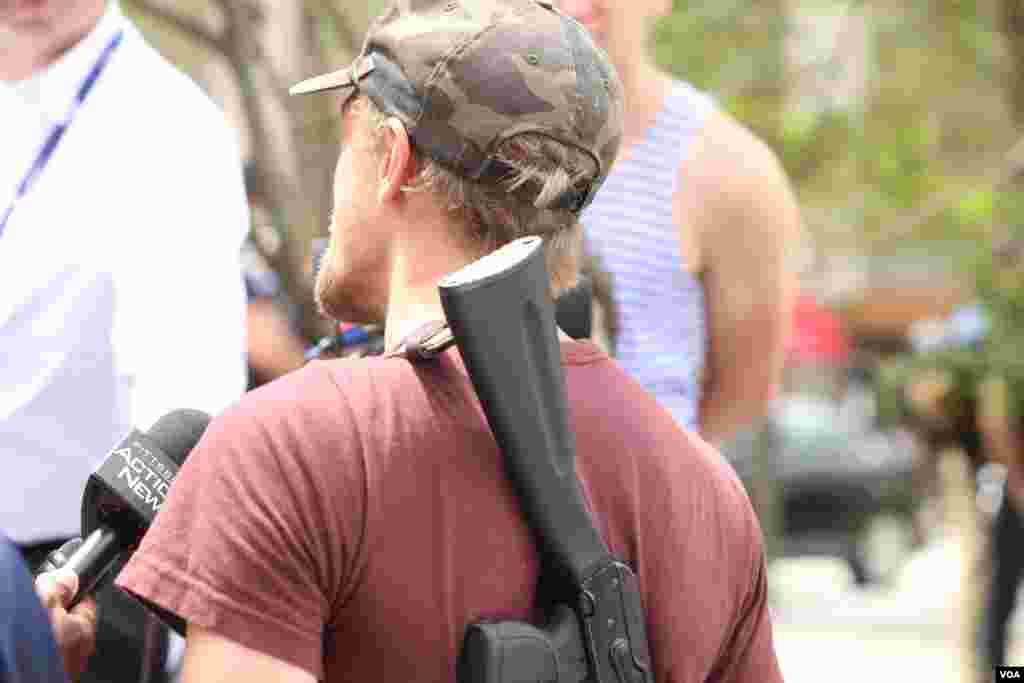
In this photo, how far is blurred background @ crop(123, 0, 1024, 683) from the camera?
17.2ft

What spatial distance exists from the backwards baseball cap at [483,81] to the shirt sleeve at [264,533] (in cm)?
36

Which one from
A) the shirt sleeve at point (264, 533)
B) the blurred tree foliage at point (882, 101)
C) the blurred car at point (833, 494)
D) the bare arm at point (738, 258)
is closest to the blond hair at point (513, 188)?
the shirt sleeve at point (264, 533)

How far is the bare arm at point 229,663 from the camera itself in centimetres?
203

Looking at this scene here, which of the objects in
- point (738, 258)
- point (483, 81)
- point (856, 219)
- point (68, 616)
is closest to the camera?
point (483, 81)

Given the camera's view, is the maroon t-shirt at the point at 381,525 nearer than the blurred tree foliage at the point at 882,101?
Yes

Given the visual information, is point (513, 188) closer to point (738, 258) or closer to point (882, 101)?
point (738, 258)

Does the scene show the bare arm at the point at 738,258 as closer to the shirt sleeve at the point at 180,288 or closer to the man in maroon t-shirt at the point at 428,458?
the shirt sleeve at the point at 180,288

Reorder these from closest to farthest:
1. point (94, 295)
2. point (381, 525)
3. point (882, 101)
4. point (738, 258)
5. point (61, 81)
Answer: point (381, 525) → point (94, 295) → point (61, 81) → point (738, 258) → point (882, 101)

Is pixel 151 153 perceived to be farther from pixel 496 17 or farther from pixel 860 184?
pixel 860 184

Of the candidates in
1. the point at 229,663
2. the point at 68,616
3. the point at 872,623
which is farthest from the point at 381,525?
the point at 872,623

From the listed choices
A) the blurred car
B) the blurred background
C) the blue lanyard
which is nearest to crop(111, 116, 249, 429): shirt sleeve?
the blue lanyard

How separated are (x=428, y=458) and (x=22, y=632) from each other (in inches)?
18.3

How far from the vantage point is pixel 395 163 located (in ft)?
7.48

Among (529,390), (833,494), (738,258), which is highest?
(529,390)
